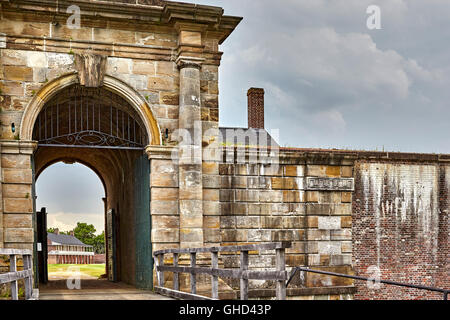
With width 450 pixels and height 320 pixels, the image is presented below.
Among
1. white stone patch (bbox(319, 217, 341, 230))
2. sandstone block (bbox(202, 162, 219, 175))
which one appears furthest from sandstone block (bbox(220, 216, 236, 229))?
white stone patch (bbox(319, 217, 341, 230))

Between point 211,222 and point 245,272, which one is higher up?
point 211,222

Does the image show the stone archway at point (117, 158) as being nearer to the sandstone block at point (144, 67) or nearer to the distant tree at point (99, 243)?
the sandstone block at point (144, 67)

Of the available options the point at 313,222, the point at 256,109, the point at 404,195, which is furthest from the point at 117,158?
the point at 256,109

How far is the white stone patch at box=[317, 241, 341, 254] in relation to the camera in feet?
42.2

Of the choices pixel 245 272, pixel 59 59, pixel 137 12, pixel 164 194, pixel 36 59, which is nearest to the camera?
pixel 245 272

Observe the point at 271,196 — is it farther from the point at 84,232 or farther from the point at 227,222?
the point at 84,232

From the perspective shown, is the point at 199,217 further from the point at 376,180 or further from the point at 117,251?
the point at 117,251

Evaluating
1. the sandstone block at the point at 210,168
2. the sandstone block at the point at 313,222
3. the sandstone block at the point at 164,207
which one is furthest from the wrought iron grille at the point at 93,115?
the sandstone block at the point at 313,222

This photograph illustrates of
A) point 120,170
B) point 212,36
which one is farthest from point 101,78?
point 120,170

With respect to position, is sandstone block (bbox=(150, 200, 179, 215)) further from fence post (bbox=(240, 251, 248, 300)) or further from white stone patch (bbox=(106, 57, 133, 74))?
fence post (bbox=(240, 251, 248, 300))

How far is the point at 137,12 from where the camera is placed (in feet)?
37.4

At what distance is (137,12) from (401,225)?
7.76 meters

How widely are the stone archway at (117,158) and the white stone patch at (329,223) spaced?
3.85 m
